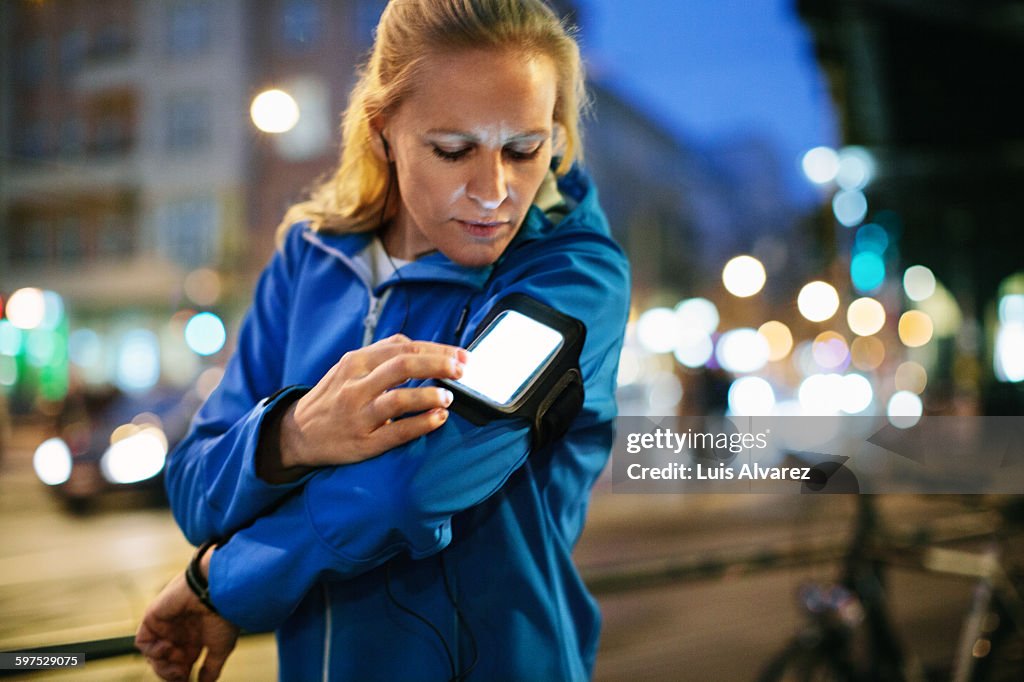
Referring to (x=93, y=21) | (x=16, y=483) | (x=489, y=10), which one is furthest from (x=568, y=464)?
(x=93, y=21)

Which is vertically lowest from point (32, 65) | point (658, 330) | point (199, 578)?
point (658, 330)

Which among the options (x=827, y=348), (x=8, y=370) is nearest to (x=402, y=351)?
(x=8, y=370)

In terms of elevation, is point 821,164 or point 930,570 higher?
point 821,164

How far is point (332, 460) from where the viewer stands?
2.68 feet

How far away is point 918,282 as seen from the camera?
13648 millimetres

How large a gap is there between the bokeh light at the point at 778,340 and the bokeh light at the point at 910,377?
18.7m

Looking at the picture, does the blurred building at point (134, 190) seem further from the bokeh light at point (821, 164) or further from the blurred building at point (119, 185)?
the bokeh light at point (821, 164)

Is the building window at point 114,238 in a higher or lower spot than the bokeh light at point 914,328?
higher

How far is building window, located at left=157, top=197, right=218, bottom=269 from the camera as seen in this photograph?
55.7 feet

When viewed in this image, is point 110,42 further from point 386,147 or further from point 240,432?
point 240,432

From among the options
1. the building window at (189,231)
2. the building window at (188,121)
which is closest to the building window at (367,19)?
the building window at (188,121)

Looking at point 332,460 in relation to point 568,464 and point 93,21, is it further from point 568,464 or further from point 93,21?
point 93,21

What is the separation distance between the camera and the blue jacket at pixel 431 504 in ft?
2.74

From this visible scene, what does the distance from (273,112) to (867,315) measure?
1763cm
